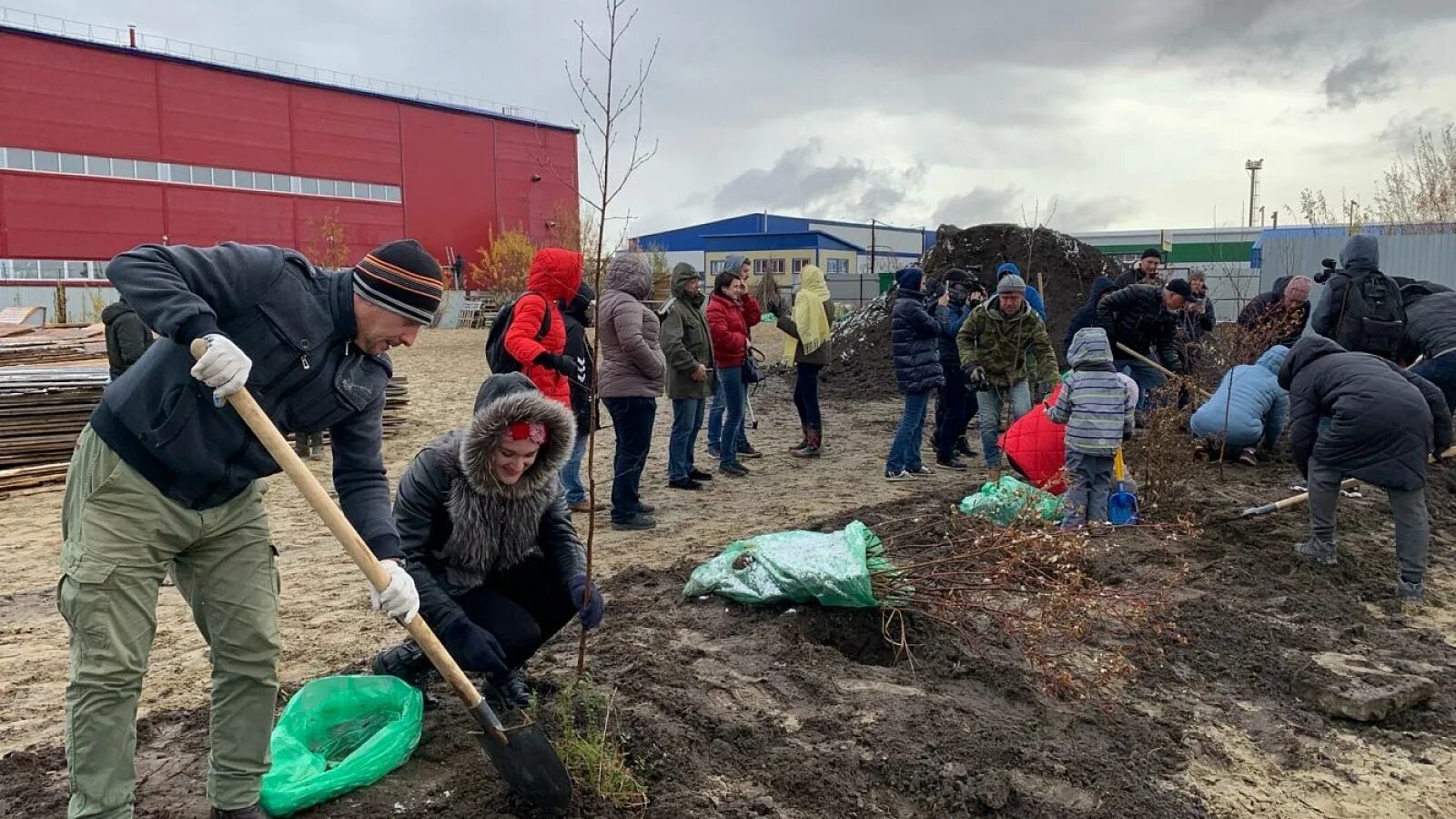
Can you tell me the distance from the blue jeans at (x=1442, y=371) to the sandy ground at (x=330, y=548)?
3276 millimetres

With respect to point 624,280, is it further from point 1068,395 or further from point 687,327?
point 1068,395

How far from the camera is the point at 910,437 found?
7777 millimetres

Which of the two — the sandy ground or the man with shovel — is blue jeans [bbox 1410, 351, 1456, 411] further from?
the man with shovel

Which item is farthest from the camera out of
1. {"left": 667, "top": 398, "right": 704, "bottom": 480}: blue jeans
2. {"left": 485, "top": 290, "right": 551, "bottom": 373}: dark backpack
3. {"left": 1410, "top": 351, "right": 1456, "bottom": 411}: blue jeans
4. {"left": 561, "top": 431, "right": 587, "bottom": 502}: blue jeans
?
{"left": 667, "top": 398, "right": 704, "bottom": 480}: blue jeans

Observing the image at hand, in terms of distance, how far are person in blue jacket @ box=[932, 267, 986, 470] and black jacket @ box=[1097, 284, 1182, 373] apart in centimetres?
105

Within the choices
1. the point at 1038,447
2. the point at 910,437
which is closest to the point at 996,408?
the point at 910,437

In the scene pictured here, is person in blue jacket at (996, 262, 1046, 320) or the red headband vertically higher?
person in blue jacket at (996, 262, 1046, 320)

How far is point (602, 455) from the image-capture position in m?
9.07

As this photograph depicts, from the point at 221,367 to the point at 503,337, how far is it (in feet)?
11.7

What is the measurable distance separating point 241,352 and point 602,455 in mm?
6862

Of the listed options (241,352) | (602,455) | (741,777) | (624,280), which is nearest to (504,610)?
(741,777)

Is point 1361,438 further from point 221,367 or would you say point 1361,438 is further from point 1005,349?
point 221,367

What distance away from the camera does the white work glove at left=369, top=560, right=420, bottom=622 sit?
245 centimetres

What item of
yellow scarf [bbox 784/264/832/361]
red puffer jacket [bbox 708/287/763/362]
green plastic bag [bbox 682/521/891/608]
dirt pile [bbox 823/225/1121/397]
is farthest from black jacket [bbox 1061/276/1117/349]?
dirt pile [bbox 823/225/1121/397]
